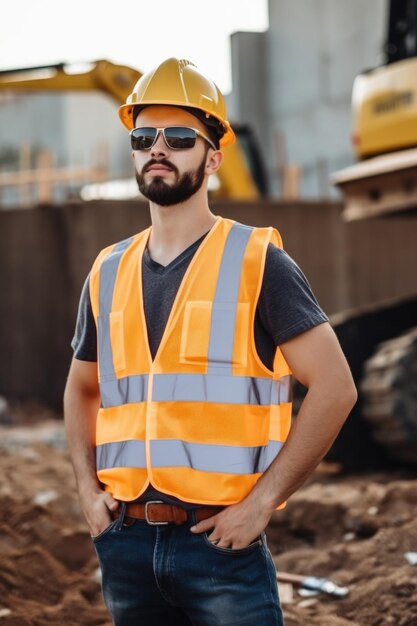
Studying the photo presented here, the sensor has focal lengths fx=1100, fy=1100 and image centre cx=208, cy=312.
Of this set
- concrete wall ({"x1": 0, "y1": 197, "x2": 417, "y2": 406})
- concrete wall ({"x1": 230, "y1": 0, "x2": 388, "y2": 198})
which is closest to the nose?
concrete wall ({"x1": 0, "y1": 197, "x2": 417, "y2": 406})

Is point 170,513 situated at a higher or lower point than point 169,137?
lower

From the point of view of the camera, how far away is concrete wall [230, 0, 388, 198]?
26.8 m

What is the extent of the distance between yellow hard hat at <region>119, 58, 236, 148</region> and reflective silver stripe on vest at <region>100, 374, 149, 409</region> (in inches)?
27.5

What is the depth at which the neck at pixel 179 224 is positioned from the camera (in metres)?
2.79

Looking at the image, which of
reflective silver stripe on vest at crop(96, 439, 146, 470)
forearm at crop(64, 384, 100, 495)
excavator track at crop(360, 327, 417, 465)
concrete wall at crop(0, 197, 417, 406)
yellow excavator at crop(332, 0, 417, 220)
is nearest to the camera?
reflective silver stripe on vest at crop(96, 439, 146, 470)

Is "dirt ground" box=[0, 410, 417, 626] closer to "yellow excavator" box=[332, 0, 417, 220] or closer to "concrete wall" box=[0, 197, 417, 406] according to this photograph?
"yellow excavator" box=[332, 0, 417, 220]

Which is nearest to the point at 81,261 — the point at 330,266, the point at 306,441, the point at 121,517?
the point at 330,266

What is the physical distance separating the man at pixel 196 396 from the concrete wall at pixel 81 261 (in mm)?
8643

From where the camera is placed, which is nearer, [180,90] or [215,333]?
[215,333]

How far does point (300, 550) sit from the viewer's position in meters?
5.93

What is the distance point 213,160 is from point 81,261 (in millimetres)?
8741

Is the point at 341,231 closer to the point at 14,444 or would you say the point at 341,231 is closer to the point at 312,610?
the point at 14,444

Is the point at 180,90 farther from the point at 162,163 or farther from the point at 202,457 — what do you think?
the point at 202,457

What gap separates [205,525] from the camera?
8.52ft
